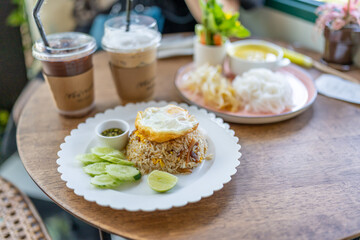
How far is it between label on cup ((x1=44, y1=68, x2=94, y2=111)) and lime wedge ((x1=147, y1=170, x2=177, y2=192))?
2.24 feet

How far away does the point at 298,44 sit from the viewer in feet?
8.71

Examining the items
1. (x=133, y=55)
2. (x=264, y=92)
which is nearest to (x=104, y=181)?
(x=133, y=55)

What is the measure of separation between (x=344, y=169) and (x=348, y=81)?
0.86 meters

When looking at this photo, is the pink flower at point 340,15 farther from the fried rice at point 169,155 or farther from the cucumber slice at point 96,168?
the cucumber slice at point 96,168

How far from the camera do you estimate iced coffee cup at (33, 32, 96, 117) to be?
4.99 ft

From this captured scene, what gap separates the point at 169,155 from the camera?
1.30 meters

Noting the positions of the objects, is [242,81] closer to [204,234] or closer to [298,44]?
[204,234]

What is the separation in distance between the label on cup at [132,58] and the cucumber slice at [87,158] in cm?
57

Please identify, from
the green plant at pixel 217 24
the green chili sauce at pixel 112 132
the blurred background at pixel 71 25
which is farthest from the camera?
the blurred background at pixel 71 25

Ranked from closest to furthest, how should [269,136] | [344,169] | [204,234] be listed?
1. [204,234]
2. [344,169]
3. [269,136]

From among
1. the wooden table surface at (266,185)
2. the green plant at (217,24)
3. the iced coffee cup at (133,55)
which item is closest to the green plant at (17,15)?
the wooden table surface at (266,185)

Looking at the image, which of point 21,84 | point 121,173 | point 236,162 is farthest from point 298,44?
point 21,84

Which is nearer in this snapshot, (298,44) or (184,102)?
(184,102)

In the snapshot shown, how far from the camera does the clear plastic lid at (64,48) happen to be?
59.4 inches
